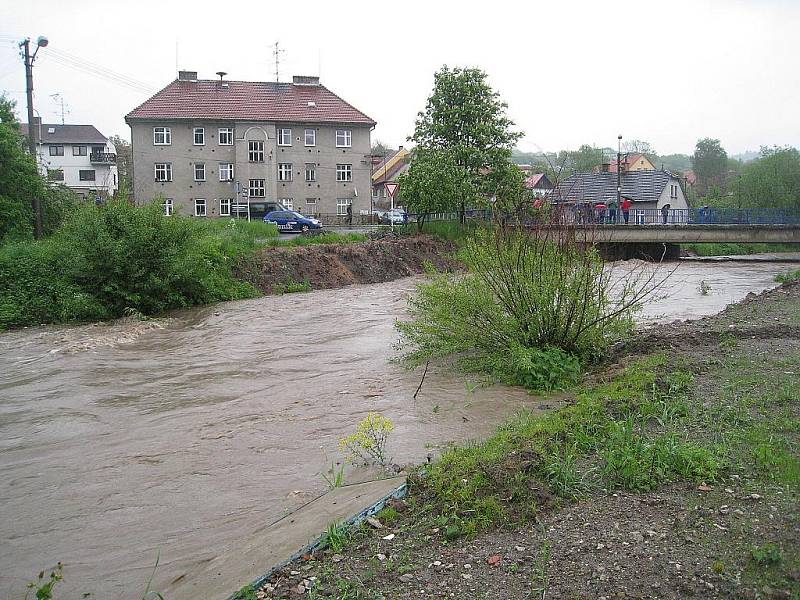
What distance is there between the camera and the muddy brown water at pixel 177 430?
7.11 meters

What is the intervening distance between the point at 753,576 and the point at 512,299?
843 cm

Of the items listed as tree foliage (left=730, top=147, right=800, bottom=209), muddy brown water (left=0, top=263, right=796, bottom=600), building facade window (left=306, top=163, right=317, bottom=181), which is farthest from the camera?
tree foliage (left=730, top=147, right=800, bottom=209)

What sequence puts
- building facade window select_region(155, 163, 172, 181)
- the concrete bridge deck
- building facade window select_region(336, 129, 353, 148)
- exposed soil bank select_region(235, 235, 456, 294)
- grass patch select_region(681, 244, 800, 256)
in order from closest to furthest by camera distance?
exposed soil bank select_region(235, 235, 456, 294)
the concrete bridge deck
grass patch select_region(681, 244, 800, 256)
building facade window select_region(155, 163, 172, 181)
building facade window select_region(336, 129, 353, 148)

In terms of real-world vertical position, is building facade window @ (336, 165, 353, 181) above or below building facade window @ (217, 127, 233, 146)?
below

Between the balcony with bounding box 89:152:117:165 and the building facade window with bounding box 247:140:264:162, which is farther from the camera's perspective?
the balcony with bounding box 89:152:117:165

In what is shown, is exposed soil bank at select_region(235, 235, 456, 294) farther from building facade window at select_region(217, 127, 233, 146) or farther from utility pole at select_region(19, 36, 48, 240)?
building facade window at select_region(217, 127, 233, 146)

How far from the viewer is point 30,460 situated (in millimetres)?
9852

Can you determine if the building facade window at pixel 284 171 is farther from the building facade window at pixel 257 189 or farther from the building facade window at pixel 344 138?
the building facade window at pixel 344 138

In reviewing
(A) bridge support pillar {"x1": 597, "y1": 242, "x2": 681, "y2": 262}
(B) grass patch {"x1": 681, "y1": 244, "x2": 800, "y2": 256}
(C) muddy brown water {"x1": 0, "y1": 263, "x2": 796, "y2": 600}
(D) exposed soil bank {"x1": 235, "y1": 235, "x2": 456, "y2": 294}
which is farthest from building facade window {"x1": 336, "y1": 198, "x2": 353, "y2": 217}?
(C) muddy brown water {"x1": 0, "y1": 263, "x2": 796, "y2": 600}

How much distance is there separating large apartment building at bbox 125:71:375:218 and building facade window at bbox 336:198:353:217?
0.08 m

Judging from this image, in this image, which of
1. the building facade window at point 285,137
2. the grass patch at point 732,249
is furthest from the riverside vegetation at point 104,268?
the grass patch at point 732,249

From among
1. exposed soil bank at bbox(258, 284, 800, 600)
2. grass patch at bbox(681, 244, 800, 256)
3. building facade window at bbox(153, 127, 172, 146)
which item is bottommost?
exposed soil bank at bbox(258, 284, 800, 600)

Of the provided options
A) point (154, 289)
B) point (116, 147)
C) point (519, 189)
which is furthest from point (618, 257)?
point (116, 147)

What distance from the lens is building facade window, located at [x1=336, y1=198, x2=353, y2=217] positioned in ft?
198
